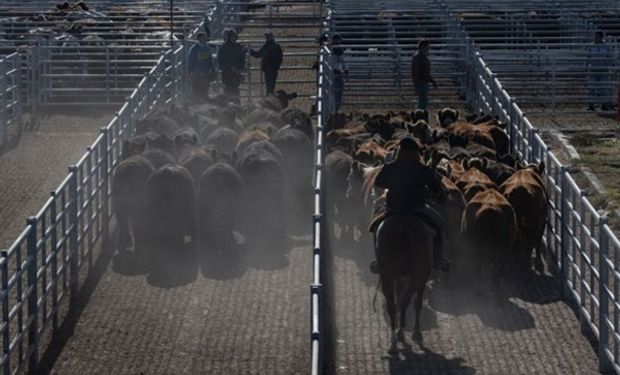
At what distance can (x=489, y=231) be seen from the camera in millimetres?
15344

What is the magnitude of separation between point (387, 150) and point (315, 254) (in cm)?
554

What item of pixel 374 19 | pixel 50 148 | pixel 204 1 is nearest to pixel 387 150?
pixel 50 148

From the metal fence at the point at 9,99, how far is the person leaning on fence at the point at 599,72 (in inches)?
421

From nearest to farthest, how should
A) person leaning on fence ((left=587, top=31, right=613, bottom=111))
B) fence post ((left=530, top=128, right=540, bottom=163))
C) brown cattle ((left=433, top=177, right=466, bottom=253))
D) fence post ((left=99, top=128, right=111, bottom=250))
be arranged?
brown cattle ((left=433, top=177, right=466, bottom=253)) → fence post ((left=99, top=128, right=111, bottom=250)) → fence post ((left=530, top=128, right=540, bottom=163)) → person leaning on fence ((left=587, top=31, right=613, bottom=111))

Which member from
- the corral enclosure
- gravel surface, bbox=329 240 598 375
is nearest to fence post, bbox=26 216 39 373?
gravel surface, bbox=329 240 598 375

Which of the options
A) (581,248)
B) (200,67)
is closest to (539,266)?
(581,248)

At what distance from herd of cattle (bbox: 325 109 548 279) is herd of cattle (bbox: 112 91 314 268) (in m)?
0.68

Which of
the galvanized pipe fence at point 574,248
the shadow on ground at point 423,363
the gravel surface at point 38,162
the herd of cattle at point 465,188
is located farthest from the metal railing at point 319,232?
the gravel surface at point 38,162

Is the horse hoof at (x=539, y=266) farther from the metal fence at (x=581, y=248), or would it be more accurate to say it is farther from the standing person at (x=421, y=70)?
the standing person at (x=421, y=70)

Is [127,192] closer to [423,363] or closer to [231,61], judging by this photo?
[423,363]

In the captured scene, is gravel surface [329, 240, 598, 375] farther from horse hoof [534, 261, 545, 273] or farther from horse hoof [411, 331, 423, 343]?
horse hoof [534, 261, 545, 273]

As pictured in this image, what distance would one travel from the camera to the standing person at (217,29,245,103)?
88.9 ft

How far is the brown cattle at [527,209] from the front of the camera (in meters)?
16.1

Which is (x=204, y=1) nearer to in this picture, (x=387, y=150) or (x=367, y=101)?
(x=367, y=101)
